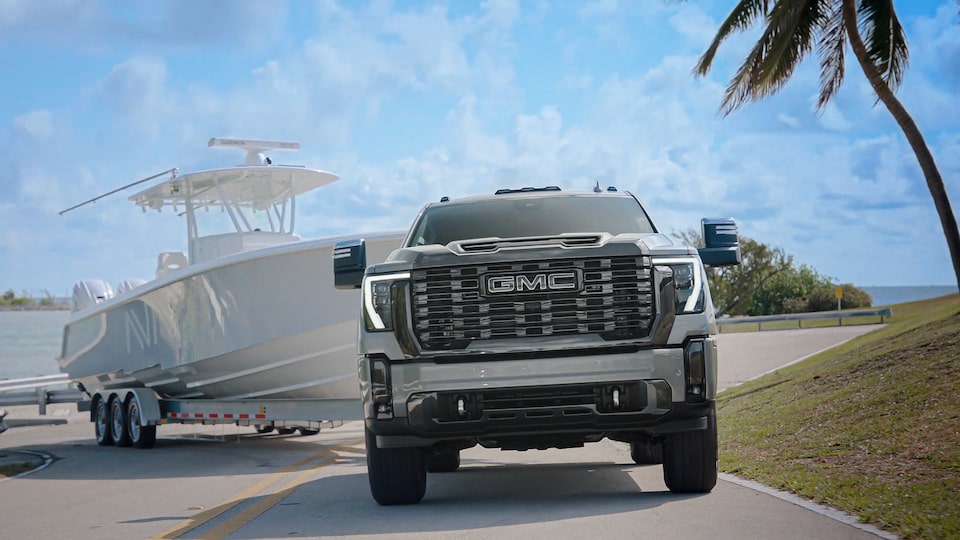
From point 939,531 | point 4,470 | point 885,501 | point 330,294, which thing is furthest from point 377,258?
point 939,531

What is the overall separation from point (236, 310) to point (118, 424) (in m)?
3.44

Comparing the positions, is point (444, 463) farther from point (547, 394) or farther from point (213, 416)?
point (213, 416)

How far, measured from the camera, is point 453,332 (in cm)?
722

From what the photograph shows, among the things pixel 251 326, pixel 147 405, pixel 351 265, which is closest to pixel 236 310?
pixel 251 326

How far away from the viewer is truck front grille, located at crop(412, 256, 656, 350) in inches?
283

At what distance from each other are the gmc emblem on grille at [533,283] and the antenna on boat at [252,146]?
12.1 metres

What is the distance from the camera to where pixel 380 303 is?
290 inches

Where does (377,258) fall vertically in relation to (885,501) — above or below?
above

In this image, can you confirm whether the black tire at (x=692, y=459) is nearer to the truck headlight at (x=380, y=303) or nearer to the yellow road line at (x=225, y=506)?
the truck headlight at (x=380, y=303)

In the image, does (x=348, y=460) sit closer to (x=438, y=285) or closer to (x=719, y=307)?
(x=438, y=285)

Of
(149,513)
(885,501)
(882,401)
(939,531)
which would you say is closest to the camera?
(939,531)

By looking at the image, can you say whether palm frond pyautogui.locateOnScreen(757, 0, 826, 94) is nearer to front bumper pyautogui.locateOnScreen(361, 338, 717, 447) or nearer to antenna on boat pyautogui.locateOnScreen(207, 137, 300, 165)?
antenna on boat pyautogui.locateOnScreen(207, 137, 300, 165)

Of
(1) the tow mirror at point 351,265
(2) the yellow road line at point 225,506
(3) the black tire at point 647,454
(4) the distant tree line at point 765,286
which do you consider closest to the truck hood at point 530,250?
(1) the tow mirror at point 351,265

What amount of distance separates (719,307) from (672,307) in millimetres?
73815
